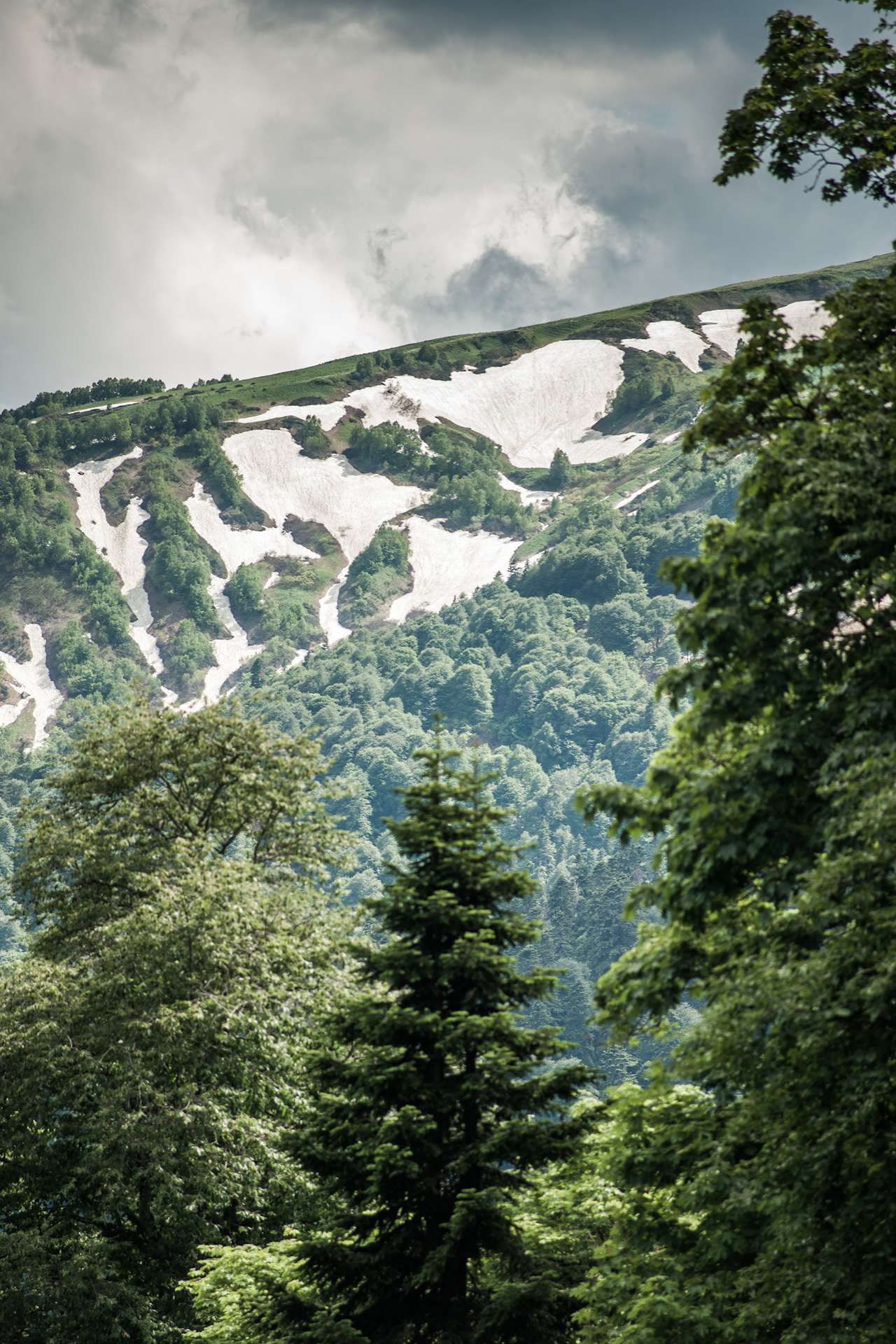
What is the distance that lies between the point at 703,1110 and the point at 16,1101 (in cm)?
1339

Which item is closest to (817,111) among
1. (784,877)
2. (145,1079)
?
(784,877)

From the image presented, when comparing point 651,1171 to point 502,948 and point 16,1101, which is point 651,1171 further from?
point 16,1101

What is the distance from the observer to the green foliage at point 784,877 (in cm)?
880

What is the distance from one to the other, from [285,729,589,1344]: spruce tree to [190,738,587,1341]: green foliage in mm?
19

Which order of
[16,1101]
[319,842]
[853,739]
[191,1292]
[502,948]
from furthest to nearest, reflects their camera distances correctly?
[319,842], [16,1101], [191,1292], [502,948], [853,739]

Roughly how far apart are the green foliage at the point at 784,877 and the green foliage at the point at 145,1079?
10135 mm

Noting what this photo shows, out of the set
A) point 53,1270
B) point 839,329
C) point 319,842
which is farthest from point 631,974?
point 319,842

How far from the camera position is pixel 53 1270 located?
18188mm

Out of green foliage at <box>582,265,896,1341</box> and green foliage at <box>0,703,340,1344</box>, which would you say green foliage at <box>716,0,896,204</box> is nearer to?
green foliage at <box>582,265,896,1341</box>

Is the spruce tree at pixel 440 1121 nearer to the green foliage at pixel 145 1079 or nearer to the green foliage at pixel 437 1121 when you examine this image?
the green foliage at pixel 437 1121

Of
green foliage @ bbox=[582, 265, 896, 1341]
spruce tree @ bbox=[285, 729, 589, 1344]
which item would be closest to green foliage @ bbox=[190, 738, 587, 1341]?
spruce tree @ bbox=[285, 729, 589, 1344]

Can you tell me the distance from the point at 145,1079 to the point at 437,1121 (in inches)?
385

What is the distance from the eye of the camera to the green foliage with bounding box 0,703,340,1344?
59.7 ft

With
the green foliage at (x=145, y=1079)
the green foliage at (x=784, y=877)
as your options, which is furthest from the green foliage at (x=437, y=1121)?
the green foliage at (x=145, y=1079)
